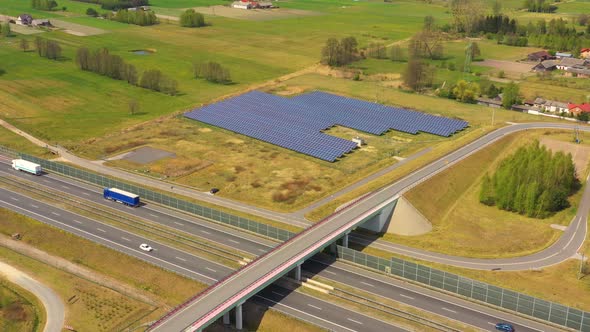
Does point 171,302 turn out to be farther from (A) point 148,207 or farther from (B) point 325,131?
(B) point 325,131

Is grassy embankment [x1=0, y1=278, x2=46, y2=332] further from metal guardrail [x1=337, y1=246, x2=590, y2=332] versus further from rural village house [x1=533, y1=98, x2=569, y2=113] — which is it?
rural village house [x1=533, y1=98, x2=569, y2=113]

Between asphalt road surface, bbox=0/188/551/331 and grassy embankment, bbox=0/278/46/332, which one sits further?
asphalt road surface, bbox=0/188/551/331

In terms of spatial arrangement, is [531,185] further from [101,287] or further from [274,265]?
[101,287]

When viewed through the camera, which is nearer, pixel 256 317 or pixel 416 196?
pixel 256 317

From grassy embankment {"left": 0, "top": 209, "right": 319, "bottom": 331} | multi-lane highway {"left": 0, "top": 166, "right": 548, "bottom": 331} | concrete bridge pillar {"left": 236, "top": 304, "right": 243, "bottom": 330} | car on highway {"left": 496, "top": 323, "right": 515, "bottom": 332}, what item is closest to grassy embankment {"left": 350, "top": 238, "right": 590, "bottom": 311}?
multi-lane highway {"left": 0, "top": 166, "right": 548, "bottom": 331}

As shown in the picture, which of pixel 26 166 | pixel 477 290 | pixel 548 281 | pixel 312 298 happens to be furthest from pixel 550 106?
pixel 26 166

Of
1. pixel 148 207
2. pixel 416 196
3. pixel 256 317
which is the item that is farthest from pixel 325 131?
pixel 256 317
